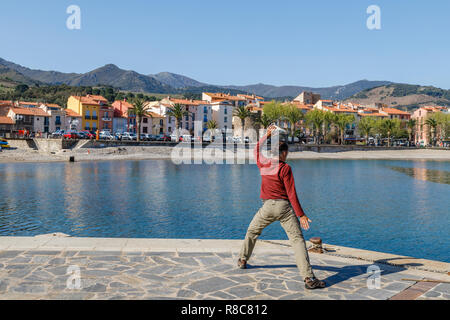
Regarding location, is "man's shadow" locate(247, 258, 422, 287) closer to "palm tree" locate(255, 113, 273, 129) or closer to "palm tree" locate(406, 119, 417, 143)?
"palm tree" locate(255, 113, 273, 129)

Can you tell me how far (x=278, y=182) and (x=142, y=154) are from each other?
236 feet

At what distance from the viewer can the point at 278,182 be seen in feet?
24.0

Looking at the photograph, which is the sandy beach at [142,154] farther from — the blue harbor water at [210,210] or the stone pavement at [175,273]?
the stone pavement at [175,273]

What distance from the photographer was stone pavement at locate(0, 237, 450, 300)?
6531mm

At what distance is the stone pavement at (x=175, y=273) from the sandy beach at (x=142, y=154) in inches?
2349

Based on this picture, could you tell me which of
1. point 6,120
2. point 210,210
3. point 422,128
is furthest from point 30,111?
point 422,128

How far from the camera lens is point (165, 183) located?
38.5 metres

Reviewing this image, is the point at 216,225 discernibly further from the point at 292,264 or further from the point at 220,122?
the point at 220,122

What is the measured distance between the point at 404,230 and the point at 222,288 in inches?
610

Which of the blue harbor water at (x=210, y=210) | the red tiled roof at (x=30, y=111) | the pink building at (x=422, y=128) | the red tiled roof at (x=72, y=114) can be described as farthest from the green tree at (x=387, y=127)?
the red tiled roof at (x=30, y=111)

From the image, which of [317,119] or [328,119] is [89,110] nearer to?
[317,119]

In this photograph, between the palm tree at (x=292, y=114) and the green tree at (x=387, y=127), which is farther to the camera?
the green tree at (x=387, y=127)

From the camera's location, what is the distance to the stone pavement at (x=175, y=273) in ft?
21.4

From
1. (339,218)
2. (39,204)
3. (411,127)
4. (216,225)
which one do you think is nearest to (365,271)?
(216,225)
